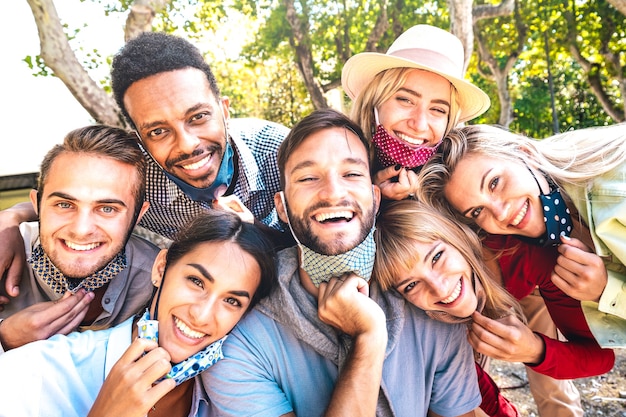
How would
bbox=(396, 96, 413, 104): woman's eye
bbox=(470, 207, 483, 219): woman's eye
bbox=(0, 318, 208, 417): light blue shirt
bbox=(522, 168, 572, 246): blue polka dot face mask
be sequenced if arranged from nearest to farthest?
bbox=(0, 318, 208, 417): light blue shirt → bbox=(522, 168, 572, 246): blue polka dot face mask → bbox=(470, 207, 483, 219): woman's eye → bbox=(396, 96, 413, 104): woman's eye

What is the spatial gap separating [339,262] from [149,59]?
1.81 meters

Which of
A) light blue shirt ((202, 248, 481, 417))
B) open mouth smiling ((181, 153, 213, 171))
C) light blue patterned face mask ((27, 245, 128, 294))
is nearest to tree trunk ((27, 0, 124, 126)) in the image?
open mouth smiling ((181, 153, 213, 171))

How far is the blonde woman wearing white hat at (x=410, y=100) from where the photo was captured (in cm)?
272

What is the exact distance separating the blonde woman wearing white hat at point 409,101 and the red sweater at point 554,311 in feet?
2.53

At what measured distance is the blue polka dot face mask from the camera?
2.53m

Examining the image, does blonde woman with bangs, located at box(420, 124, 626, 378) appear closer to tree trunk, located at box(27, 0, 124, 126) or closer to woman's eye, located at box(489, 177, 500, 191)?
woman's eye, located at box(489, 177, 500, 191)

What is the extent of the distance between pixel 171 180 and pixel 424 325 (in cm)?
185

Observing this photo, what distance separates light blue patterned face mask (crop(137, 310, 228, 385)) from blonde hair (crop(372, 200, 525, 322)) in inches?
37.2

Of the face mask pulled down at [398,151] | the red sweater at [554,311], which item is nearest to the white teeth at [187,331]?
the face mask pulled down at [398,151]

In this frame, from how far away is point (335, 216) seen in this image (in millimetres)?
2316

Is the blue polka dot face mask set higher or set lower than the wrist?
higher

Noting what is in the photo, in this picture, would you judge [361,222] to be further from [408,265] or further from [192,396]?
[192,396]

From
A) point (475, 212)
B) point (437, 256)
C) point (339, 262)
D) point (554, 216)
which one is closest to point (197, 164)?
point (339, 262)

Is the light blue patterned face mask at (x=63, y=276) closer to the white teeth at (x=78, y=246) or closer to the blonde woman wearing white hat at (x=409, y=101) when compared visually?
the white teeth at (x=78, y=246)
